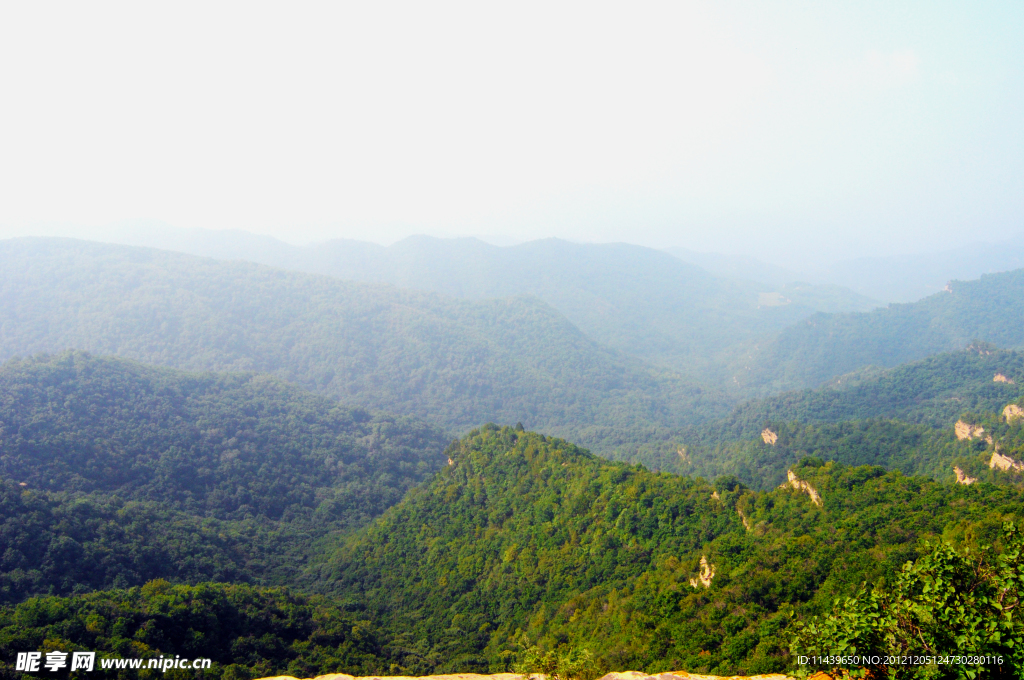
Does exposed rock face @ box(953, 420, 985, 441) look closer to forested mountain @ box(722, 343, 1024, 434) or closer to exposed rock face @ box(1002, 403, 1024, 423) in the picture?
exposed rock face @ box(1002, 403, 1024, 423)

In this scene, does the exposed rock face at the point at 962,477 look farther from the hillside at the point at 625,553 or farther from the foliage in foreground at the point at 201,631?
the foliage in foreground at the point at 201,631

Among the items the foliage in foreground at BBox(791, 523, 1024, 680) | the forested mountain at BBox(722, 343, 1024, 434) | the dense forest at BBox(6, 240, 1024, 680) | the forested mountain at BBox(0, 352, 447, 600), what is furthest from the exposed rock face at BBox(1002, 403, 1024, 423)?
the forested mountain at BBox(0, 352, 447, 600)

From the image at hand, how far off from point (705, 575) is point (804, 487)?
12.3 m

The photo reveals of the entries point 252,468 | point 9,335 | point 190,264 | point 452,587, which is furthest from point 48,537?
point 190,264

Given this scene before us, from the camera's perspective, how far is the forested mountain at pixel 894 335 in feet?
498

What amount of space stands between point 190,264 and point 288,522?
156 metres

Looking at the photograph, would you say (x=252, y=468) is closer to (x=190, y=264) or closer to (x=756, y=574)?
(x=756, y=574)

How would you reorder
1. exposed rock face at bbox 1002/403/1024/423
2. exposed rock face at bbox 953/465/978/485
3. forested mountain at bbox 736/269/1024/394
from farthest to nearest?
forested mountain at bbox 736/269/1024/394 < exposed rock face at bbox 1002/403/1024/423 < exposed rock face at bbox 953/465/978/485

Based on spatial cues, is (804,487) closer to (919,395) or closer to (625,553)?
(625,553)

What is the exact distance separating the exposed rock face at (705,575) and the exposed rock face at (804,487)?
10471mm

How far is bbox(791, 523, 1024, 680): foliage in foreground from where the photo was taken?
10023mm

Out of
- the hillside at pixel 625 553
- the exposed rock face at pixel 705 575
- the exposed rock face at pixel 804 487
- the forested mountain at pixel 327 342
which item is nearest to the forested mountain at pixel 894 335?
the forested mountain at pixel 327 342

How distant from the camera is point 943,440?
191 ft

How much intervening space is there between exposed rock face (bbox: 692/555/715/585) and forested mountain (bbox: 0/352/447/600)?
134ft
